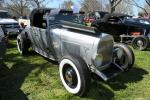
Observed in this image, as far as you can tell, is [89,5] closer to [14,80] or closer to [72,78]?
[14,80]

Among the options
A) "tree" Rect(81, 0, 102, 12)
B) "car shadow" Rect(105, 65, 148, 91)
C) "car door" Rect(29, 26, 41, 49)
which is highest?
"tree" Rect(81, 0, 102, 12)

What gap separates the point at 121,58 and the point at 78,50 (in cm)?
137

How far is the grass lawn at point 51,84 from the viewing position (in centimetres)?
589

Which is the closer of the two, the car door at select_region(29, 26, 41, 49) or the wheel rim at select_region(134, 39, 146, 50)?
the car door at select_region(29, 26, 41, 49)

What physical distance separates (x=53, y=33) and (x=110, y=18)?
4.99m

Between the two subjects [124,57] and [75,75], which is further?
[124,57]

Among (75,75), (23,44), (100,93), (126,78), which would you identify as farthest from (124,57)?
(23,44)

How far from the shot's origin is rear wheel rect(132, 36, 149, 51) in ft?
35.9

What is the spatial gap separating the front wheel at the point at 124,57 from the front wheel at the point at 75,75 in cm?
169

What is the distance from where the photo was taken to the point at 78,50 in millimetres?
6645

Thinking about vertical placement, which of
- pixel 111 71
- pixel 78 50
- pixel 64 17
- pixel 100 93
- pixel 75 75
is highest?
pixel 64 17

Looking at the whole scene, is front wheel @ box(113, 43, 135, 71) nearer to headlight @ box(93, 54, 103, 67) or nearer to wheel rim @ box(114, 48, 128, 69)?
wheel rim @ box(114, 48, 128, 69)

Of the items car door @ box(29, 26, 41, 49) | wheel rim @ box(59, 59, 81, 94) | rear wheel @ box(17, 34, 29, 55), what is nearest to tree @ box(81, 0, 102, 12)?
rear wheel @ box(17, 34, 29, 55)

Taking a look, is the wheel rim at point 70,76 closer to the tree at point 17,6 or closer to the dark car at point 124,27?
the dark car at point 124,27
